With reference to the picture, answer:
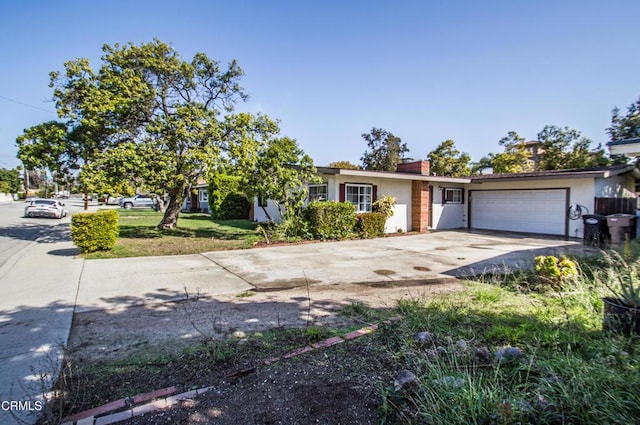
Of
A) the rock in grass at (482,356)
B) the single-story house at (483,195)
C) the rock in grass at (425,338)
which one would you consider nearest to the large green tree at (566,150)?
the single-story house at (483,195)

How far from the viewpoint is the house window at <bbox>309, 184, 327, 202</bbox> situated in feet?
48.1

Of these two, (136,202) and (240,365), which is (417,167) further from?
(136,202)

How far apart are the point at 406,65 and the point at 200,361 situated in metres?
11.0

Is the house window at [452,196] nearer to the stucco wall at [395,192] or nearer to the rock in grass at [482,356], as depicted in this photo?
the stucco wall at [395,192]

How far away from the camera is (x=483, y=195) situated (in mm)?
17672

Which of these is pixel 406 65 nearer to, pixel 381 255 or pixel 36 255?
pixel 381 255

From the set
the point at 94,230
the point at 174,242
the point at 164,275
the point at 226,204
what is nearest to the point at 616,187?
the point at 164,275

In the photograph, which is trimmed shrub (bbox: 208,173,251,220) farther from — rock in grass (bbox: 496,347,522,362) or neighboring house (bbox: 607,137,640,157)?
rock in grass (bbox: 496,347,522,362)

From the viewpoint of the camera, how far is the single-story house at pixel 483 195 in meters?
13.7

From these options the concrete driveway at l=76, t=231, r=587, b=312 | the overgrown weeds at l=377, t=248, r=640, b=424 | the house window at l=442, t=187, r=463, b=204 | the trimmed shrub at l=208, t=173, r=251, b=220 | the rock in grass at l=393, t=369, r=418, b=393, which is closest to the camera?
the overgrown weeds at l=377, t=248, r=640, b=424

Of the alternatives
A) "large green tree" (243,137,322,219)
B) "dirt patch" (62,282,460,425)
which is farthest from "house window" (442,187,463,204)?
"dirt patch" (62,282,460,425)

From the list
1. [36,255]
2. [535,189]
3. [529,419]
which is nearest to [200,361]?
[529,419]

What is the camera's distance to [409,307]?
443 centimetres

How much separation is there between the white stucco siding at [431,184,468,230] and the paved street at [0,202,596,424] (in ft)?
18.5
